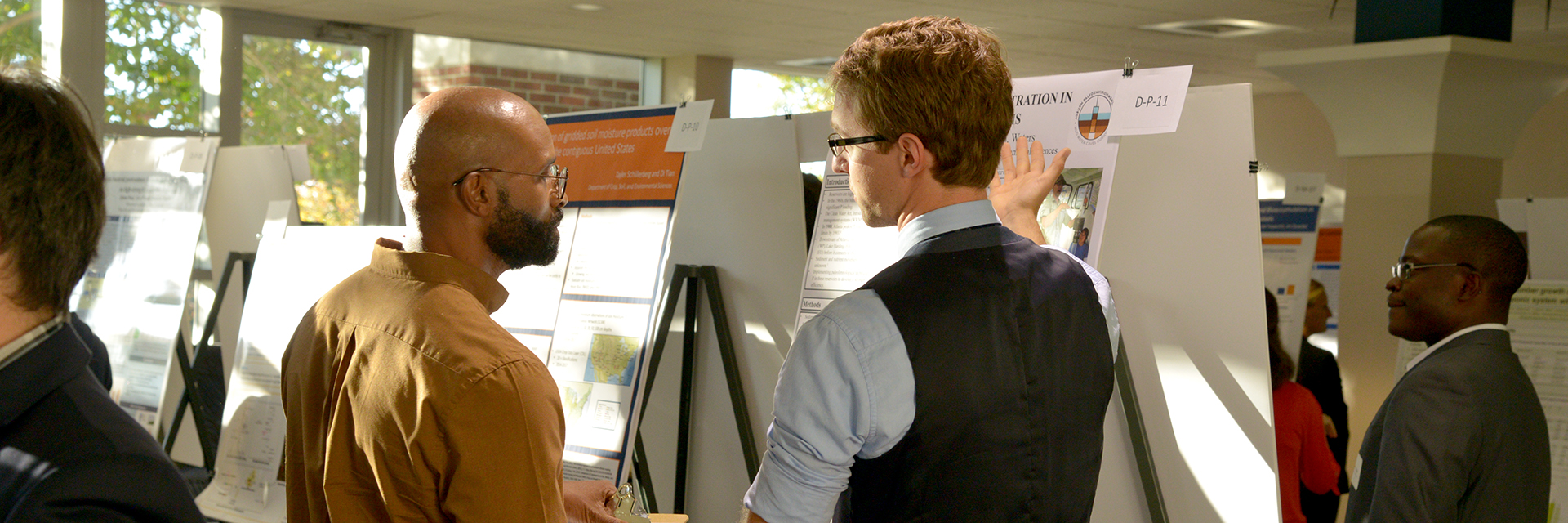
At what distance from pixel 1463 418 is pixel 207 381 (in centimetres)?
400

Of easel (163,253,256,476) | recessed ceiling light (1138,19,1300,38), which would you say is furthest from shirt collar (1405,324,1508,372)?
recessed ceiling light (1138,19,1300,38)

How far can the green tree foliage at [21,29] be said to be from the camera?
6102mm

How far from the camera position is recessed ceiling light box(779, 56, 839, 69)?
28.3ft

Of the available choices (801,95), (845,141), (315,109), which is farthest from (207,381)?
(801,95)

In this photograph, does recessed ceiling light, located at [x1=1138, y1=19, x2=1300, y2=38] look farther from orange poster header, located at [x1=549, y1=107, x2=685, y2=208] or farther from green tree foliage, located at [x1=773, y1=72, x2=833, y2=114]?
orange poster header, located at [x1=549, y1=107, x2=685, y2=208]

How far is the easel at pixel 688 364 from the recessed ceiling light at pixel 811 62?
18.3 ft

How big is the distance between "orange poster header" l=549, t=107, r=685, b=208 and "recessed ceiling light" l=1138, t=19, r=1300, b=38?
4818 millimetres

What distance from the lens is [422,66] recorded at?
7.82 meters

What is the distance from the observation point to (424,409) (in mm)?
1296

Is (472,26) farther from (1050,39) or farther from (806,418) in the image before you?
(806,418)

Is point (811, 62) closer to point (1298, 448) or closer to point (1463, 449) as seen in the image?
point (1298, 448)

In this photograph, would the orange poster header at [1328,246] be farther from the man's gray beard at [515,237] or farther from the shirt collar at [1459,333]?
the man's gray beard at [515,237]

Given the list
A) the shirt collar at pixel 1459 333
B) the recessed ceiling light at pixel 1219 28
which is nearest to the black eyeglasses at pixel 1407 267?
the shirt collar at pixel 1459 333

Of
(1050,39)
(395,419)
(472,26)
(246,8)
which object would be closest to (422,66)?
(472,26)
